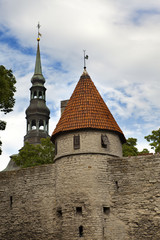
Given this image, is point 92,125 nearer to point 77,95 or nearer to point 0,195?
point 77,95

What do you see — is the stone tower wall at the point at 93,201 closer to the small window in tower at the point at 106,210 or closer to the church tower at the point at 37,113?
the small window in tower at the point at 106,210

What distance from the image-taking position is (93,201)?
20.5 m

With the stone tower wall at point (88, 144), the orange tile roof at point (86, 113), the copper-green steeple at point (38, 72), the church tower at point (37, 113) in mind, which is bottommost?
the stone tower wall at point (88, 144)

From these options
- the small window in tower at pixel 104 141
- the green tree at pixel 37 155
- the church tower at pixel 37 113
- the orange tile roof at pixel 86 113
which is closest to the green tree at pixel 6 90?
the orange tile roof at pixel 86 113

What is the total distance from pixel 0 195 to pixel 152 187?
30.5 feet

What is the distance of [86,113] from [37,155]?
14416mm

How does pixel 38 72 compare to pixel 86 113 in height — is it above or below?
above

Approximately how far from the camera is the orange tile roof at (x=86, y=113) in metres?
22.1

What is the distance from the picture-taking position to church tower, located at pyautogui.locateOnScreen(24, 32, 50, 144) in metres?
56.2

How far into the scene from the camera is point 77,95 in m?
23.6

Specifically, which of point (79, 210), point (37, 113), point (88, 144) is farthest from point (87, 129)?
point (37, 113)

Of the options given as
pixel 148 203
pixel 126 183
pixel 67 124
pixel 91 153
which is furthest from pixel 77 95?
pixel 148 203

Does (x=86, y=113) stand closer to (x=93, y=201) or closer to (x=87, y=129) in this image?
(x=87, y=129)

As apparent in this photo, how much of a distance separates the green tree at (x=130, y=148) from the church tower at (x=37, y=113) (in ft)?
76.1
